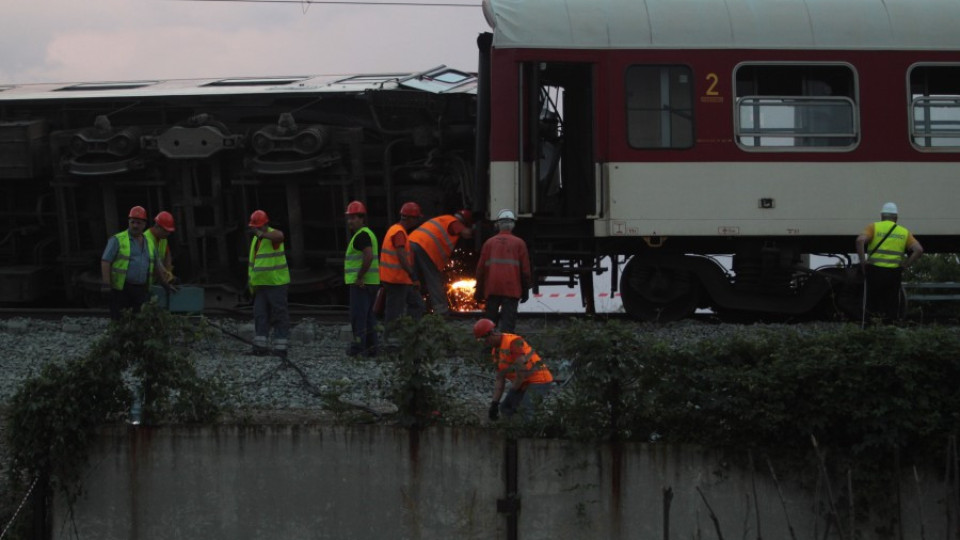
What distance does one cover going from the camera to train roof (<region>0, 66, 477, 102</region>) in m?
14.6

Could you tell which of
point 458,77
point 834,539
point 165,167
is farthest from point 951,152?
point 165,167

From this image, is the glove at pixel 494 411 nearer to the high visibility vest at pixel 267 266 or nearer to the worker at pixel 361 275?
the worker at pixel 361 275

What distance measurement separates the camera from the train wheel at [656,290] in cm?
1360

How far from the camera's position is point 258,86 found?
50.3 feet

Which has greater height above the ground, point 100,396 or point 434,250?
point 434,250

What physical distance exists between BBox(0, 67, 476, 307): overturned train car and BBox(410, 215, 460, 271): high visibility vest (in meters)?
1.83

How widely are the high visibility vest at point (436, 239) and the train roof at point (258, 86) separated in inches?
98.0

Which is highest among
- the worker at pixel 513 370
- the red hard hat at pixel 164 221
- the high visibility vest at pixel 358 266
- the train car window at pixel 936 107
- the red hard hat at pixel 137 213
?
the train car window at pixel 936 107

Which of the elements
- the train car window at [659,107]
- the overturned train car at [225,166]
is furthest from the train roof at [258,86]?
the train car window at [659,107]

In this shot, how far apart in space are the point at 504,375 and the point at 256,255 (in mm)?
4789

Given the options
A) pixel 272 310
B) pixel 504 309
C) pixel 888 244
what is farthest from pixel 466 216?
pixel 888 244

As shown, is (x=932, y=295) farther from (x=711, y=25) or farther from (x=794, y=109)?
(x=711, y=25)

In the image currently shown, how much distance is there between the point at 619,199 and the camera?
12.9 metres

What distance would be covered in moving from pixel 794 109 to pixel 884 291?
2162mm
